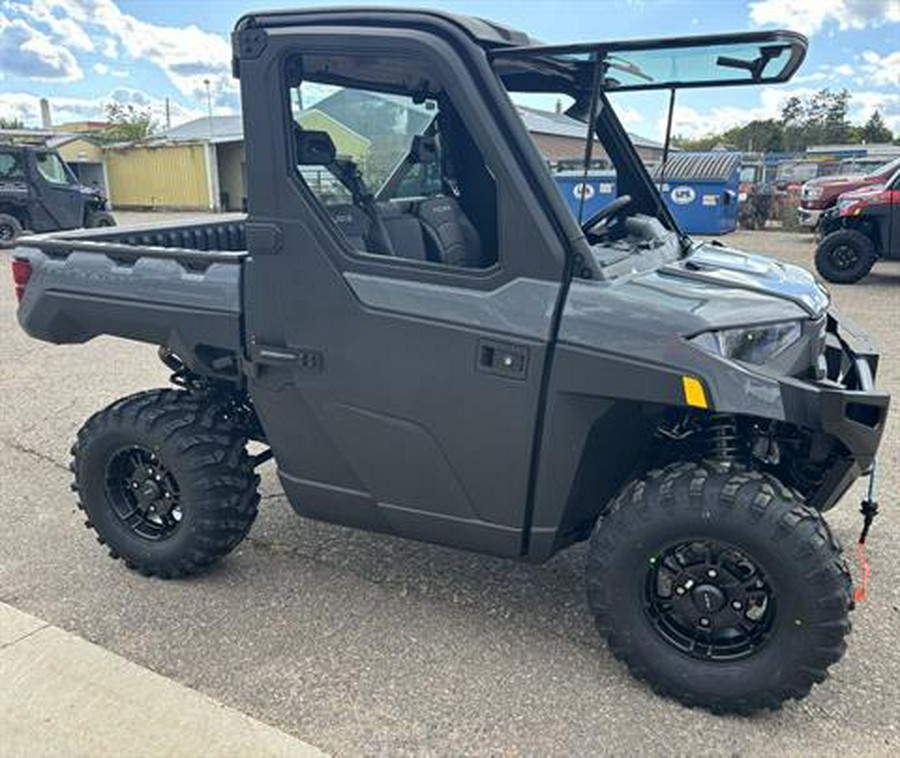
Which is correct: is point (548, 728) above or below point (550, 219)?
below

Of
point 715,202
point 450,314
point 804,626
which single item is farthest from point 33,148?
point 804,626

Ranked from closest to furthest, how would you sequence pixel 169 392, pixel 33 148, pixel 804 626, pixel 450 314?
pixel 804 626
pixel 450 314
pixel 169 392
pixel 33 148

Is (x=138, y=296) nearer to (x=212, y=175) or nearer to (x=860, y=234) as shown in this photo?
(x=860, y=234)

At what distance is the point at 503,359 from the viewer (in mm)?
2549

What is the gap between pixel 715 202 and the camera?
16500 millimetres

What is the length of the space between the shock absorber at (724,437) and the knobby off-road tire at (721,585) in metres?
0.13

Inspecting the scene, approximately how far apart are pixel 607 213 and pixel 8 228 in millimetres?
16562

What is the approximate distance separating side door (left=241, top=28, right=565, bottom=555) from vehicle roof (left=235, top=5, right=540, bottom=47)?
0.07 metres

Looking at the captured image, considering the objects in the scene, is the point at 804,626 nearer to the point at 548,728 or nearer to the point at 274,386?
the point at 548,728

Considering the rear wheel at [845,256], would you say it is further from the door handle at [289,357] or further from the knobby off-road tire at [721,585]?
the door handle at [289,357]

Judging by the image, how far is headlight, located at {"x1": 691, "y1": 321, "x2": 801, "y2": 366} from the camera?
2377mm

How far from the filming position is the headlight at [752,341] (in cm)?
238

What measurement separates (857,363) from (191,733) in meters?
2.57

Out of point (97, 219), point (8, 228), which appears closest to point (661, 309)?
point (8, 228)
